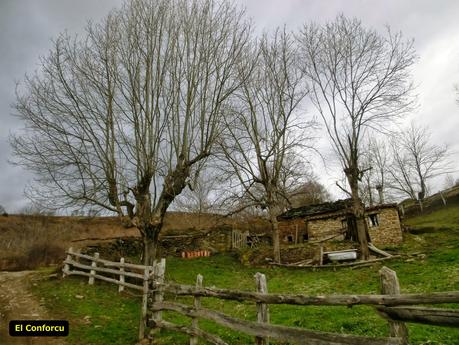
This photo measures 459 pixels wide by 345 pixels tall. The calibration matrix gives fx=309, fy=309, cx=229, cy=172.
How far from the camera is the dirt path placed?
7.43 m

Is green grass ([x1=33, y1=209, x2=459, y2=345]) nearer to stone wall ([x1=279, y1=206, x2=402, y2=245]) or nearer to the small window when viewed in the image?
stone wall ([x1=279, y1=206, x2=402, y2=245])

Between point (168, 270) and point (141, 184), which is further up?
point (141, 184)

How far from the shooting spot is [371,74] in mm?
16609

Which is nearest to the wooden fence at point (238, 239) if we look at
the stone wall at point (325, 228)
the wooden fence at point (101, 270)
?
the stone wall at point (325, 228)

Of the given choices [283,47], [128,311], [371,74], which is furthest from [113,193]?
[371,74]

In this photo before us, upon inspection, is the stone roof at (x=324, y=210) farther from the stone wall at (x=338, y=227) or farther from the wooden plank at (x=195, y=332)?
the wooden plank at (x=195, y=332)

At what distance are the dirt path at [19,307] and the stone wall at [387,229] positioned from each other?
21.1 metres

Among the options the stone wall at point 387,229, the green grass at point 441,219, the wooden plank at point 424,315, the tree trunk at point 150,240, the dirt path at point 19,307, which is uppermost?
the green grass at point 441,219

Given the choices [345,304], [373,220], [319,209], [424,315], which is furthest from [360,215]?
[424,315]

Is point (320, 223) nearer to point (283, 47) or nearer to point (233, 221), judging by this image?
point (233, 221)

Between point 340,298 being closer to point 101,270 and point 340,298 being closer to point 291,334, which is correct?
point 291,334

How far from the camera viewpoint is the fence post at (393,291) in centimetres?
379

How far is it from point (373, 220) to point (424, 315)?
854 inches

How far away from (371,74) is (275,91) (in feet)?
17.6
